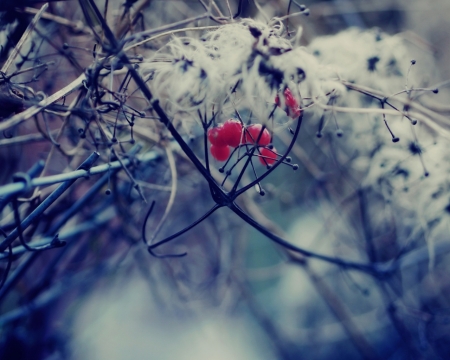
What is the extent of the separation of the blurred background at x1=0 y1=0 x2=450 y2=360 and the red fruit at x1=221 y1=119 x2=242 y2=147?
9.6 inches

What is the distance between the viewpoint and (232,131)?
71 cm

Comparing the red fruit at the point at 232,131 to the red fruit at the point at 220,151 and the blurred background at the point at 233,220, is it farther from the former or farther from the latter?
the blurred background at the point at 233,220

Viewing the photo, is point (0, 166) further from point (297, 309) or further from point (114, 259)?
point (297, 309)

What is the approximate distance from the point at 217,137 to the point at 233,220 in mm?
1251

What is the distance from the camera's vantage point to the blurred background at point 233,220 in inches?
42.0

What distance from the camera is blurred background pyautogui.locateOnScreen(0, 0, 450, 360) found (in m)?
1.07

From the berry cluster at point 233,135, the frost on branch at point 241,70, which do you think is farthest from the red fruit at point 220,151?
the frost on branch at point 241,70

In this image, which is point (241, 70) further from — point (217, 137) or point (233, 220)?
point (233, 220)

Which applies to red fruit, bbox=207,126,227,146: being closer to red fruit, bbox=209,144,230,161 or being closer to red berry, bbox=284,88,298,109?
red fruit, bbox=209,144,230,161

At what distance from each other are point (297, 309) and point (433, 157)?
6.32ft

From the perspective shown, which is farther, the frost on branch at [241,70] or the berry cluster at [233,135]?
the berry cluster at [233,135]

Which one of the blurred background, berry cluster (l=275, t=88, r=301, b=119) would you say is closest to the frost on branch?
berry cluster (l=275, t=88, r=301, b=119)

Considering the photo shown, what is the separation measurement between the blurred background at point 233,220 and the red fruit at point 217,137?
218 millimetres

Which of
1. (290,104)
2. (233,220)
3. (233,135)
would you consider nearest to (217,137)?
(233,135)
